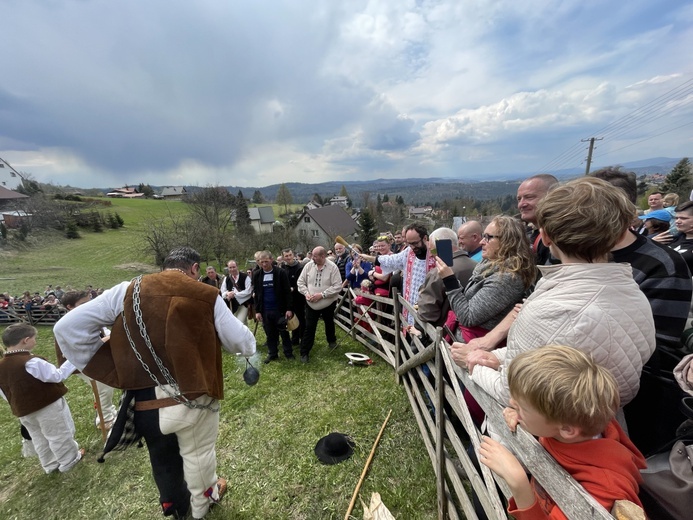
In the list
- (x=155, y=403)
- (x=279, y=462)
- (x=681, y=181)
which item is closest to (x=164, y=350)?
(x=155, y=403)

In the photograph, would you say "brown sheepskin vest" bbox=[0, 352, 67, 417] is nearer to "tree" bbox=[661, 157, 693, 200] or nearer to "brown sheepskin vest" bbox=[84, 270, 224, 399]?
"brown sheepskin vest" bbox=[84, 270, 224, 399]

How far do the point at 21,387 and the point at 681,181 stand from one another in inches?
1705

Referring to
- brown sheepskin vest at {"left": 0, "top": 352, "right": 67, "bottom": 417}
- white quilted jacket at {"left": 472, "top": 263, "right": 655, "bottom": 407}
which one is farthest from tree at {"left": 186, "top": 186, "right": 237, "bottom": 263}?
white quilted jacket at {"left": 472, "top": 263, "right": 655, "bottom": 407}

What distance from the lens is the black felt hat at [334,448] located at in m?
3.45

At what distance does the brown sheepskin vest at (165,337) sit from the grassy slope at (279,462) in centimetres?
172

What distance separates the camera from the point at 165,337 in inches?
89.3

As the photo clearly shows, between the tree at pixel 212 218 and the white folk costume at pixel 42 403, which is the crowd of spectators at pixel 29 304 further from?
the white folk costume at pixel 42 403

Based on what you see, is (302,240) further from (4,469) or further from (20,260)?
(4,469)

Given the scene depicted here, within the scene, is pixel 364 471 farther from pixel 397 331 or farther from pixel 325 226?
pixel 325 226

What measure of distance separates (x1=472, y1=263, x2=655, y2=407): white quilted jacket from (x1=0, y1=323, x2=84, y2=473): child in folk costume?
16.3 ft

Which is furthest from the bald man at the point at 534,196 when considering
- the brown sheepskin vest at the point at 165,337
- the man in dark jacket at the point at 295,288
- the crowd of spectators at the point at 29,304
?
the crowd of spectators at the point at 29,304

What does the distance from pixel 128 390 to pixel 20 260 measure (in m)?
41.8

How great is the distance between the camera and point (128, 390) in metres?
2.35

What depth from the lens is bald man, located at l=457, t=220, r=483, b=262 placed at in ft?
11.0
